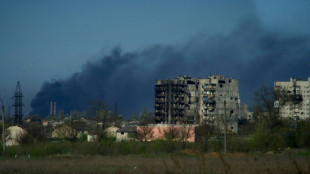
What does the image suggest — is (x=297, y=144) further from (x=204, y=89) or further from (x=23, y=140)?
(x=204, y=89)

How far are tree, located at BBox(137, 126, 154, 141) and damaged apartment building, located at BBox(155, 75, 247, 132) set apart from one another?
42106mm

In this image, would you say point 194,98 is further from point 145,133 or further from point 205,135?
point 205,135

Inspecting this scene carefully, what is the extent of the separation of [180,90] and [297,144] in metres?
81.4

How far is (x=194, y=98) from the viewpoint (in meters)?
138

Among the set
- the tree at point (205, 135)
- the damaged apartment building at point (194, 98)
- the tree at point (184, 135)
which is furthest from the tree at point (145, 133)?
the damaged apartment building at point (194, 98)

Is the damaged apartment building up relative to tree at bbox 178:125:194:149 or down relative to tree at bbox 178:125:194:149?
up

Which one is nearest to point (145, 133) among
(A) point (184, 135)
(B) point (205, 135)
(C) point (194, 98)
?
(A) point (184, 135)

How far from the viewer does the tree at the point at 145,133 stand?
284 feet

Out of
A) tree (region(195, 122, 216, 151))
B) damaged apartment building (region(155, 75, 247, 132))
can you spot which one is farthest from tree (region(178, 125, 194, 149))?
damaged apartment building (region(155, 75, 247, 132))

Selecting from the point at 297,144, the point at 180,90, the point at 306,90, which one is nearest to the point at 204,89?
the point at 180,90

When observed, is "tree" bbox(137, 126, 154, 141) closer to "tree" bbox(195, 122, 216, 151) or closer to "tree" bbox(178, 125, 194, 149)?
"tree" bbox(178, 125, 194, 149)

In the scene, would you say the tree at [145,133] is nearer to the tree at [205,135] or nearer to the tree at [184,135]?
the tree at [184,135]

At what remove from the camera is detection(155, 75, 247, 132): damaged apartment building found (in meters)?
131

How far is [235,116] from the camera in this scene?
12550 cm
